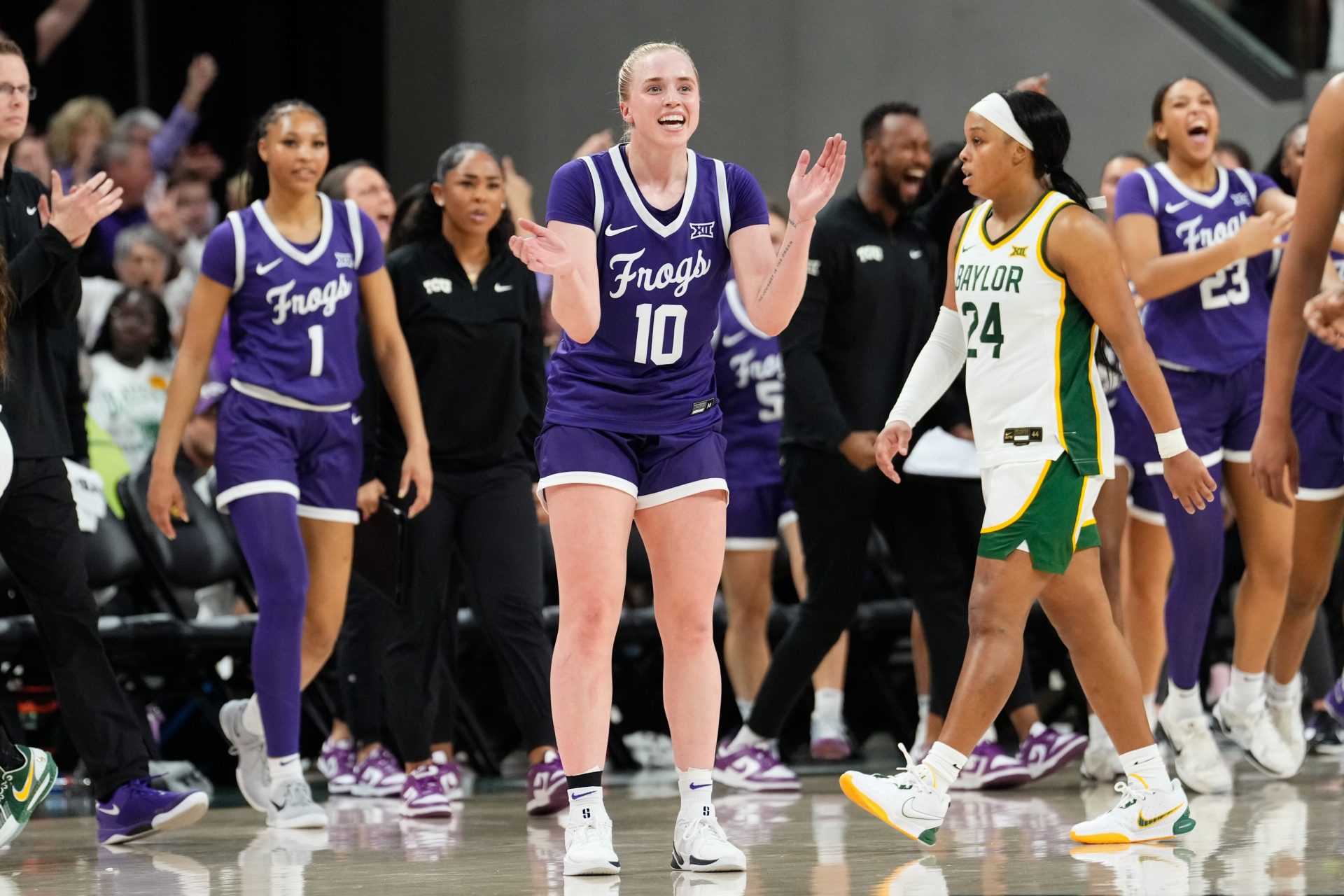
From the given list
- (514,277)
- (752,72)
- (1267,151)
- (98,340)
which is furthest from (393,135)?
(514,277)

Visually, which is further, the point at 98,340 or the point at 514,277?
the point at 98,340

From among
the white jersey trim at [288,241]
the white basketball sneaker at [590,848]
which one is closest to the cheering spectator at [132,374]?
the white jersey trim at [288,241]

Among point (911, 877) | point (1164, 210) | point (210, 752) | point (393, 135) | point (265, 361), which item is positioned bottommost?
point (210, 752)

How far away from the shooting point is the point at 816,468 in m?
6.17

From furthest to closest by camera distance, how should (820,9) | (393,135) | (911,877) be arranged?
(393,135) → (820,9) → (911,877)

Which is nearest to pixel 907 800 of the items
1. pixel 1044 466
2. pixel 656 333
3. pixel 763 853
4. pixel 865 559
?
pixel 763 853

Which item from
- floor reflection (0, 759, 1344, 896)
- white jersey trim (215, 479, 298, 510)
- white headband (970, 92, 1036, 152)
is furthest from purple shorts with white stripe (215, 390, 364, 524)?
white headband (970, 92, 1036, 152)

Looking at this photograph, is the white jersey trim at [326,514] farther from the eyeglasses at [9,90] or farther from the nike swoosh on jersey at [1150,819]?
the nike swoosh on jersey at [1150,819]

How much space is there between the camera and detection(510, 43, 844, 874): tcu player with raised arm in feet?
13.5

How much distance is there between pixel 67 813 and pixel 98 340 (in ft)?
8.76

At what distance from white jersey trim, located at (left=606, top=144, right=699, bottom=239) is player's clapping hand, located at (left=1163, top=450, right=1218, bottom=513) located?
3.96 feet

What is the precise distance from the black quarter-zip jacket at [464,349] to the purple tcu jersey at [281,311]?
0.50 meters

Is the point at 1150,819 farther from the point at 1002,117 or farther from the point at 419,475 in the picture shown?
the point at 419,475

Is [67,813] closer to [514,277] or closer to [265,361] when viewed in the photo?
[265,361]
